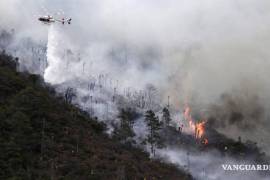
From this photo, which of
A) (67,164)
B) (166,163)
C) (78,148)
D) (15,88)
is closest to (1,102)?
(15,88)

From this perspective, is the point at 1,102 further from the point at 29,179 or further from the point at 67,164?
the point at 29,179

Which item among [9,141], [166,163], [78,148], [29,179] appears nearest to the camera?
[29,179]

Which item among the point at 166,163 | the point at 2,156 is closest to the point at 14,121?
the point at 2,156

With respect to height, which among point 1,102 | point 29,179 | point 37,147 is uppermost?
point 1,102

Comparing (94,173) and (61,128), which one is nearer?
(94,173)

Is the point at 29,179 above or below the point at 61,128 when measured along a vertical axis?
below

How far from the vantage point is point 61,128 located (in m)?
165

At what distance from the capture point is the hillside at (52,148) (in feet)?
404

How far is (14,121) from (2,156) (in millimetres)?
22226

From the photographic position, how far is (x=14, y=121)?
456 ft

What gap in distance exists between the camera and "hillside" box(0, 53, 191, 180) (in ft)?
404

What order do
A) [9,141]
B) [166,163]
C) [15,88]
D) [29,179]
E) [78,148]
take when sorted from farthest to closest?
[166,163], [15,88], [78,148], [9,141], [29,179]

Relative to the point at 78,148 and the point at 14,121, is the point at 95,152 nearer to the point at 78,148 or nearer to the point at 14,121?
the point at 78,148

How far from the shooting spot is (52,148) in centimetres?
14262
